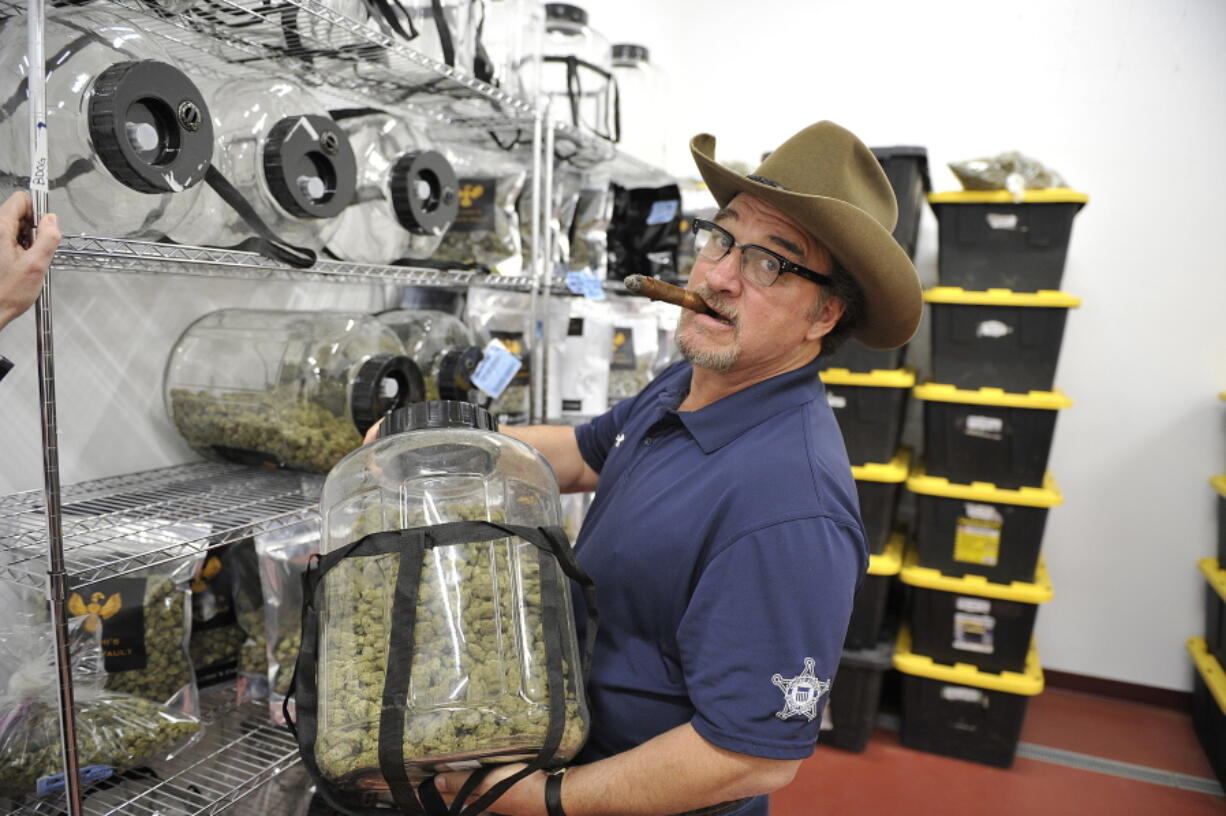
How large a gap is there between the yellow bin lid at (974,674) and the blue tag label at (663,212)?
175 centimetres

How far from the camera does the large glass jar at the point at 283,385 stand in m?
1.50

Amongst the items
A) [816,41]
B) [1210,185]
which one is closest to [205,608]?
[816,41]

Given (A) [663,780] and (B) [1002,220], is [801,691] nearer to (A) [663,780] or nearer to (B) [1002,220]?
(A) [663,780]

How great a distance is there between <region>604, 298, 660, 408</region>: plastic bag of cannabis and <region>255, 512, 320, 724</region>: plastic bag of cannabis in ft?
3.45

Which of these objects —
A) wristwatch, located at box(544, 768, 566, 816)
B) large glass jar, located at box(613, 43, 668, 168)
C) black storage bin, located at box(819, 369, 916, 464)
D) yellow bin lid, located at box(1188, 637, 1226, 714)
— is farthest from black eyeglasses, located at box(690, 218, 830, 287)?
yellow bin lid, located at box(1188, 637, 1226, 714)

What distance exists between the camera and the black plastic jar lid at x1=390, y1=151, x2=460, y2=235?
158 cm

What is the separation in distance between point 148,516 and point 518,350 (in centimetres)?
94

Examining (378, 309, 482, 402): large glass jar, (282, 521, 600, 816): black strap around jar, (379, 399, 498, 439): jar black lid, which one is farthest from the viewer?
(378, 309, 482, 402): large glass jar

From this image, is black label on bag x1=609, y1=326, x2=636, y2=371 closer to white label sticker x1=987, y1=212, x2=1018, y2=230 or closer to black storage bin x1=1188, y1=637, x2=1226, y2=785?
white label sticker x1=987, y1=212, x2=1018, y2=230

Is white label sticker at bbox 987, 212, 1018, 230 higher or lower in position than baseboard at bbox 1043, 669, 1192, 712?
higher

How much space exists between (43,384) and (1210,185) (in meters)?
3.55

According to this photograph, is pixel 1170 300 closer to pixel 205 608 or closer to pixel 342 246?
pixel 342 246

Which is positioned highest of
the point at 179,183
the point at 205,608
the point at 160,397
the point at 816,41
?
the point at 816,41

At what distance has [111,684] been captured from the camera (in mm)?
1292
